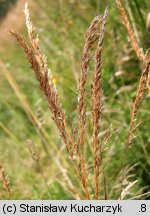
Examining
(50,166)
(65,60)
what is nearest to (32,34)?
(50,166)

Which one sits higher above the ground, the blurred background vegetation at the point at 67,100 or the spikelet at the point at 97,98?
the blurred background vegetation at the point at 67,100

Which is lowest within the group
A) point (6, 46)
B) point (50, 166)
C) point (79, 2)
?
point (50, 166)

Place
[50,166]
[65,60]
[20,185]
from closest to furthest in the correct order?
[20,185] → [50,166] → [65,60]

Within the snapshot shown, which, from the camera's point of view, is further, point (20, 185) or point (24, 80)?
point (24, 80)

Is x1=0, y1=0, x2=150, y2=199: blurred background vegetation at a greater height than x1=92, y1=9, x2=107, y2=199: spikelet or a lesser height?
greater

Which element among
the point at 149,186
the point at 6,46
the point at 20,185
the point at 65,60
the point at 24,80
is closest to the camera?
the point at 149,186

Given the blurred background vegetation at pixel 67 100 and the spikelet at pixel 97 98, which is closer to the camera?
the spikelet at pixel 97 98

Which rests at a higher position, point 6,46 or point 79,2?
point 6,46

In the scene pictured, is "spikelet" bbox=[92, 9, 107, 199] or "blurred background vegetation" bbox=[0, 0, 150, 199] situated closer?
"spikelet" bbox=[92, 9, 107, 199]

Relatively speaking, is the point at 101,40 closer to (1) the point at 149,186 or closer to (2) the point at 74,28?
(1) the point at 149,186
